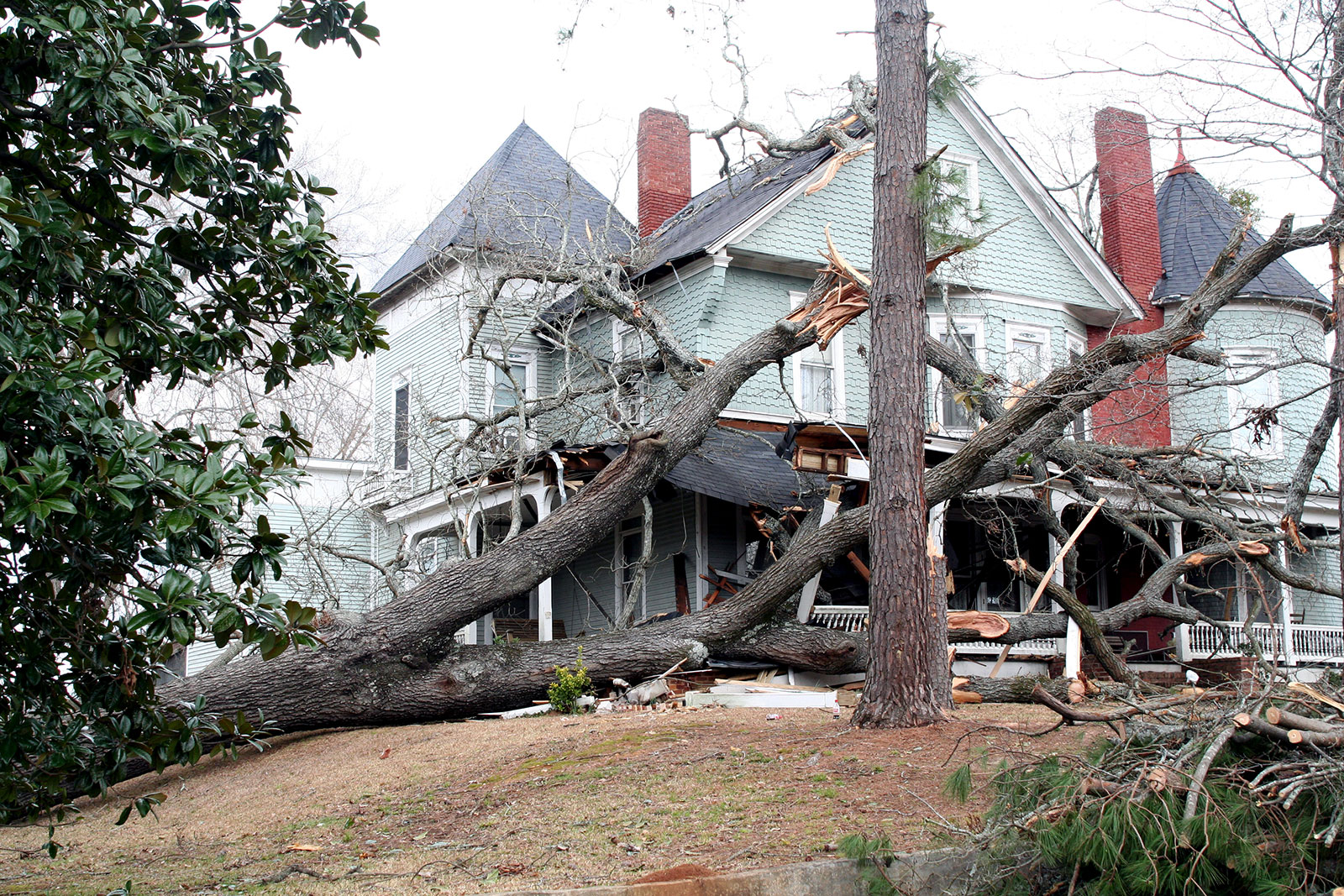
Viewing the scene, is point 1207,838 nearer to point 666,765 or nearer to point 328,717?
point 666,765

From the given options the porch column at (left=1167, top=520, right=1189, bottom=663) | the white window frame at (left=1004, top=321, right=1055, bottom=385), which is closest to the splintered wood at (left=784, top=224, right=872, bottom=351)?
the white window frame at (left=1004, top=321, right=1055, bottom=385)

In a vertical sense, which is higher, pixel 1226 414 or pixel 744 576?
pixel 1226 414

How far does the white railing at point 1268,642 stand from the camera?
16656mm

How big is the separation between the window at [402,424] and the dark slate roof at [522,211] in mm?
2059

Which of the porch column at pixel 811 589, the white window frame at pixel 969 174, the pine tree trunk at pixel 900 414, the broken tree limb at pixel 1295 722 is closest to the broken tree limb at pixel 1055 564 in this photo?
the porch column at pixel 811 589

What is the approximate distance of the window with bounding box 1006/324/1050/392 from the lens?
61.1 feet

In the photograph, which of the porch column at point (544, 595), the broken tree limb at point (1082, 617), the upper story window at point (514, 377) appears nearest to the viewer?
the broken tree limb at point (1082, 617)

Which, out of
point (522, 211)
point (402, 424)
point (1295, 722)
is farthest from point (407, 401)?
point (1295, 722)

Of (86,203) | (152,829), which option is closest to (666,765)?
(152,829)

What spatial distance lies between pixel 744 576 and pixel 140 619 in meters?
12.6

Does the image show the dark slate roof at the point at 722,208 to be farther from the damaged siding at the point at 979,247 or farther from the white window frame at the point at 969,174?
the white window frame at the point at 969,174

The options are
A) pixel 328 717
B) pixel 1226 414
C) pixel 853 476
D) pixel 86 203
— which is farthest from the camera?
pixel 1226 414

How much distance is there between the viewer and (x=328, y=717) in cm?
1130

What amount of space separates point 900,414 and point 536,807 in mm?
4237
